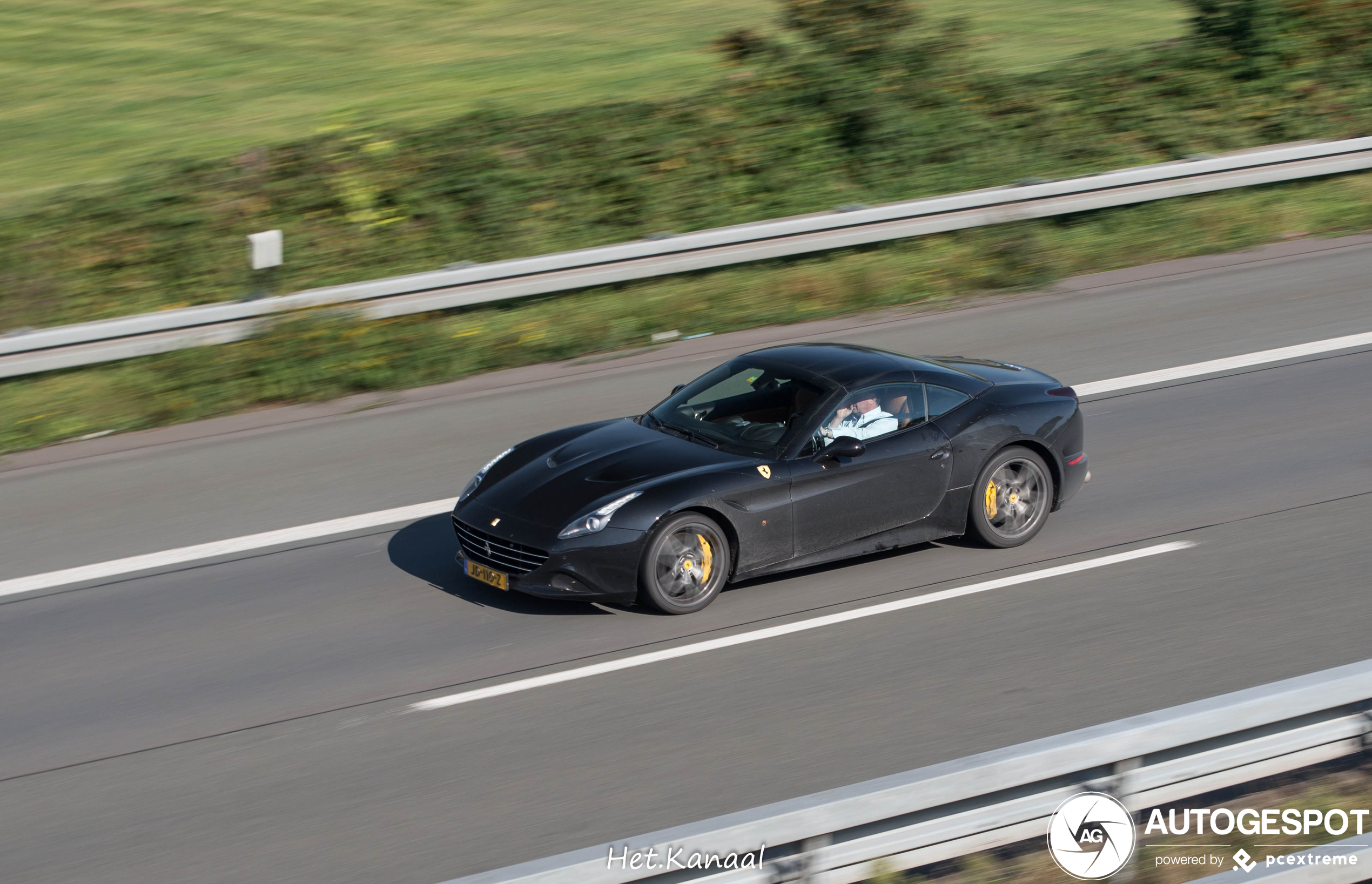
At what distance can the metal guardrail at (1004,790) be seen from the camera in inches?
161

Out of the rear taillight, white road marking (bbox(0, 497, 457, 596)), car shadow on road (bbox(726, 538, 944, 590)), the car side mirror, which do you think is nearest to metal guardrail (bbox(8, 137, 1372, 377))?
white road marking (bbox(0, 497, 457, 596))

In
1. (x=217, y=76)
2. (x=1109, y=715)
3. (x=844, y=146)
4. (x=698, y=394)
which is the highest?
(x=217, y=76)

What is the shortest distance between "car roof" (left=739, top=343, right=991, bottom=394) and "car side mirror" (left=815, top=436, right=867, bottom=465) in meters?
0.40

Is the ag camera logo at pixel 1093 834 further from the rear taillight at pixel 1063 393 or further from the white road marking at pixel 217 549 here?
the white road marking at pixel 217 549

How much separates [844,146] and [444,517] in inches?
365

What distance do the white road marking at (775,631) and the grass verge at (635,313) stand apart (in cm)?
464

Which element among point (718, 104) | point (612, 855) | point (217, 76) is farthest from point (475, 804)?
point (217, 76)

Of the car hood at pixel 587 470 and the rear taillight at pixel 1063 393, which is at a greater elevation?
the rear taillight at pixel 1063 393

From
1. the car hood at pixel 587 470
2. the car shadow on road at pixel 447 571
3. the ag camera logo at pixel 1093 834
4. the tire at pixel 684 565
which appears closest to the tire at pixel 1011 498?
the car hood at pixel 587 470

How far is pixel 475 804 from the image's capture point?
19.2 feet

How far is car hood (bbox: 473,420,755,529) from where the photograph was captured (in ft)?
25.2

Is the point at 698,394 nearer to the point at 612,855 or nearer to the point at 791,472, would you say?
the point at 791,472

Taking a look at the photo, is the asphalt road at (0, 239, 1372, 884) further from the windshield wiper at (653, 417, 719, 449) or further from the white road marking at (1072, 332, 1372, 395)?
the windshield wiper at (653, 417, 719, 449)

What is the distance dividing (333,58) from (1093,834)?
67.2 ft
